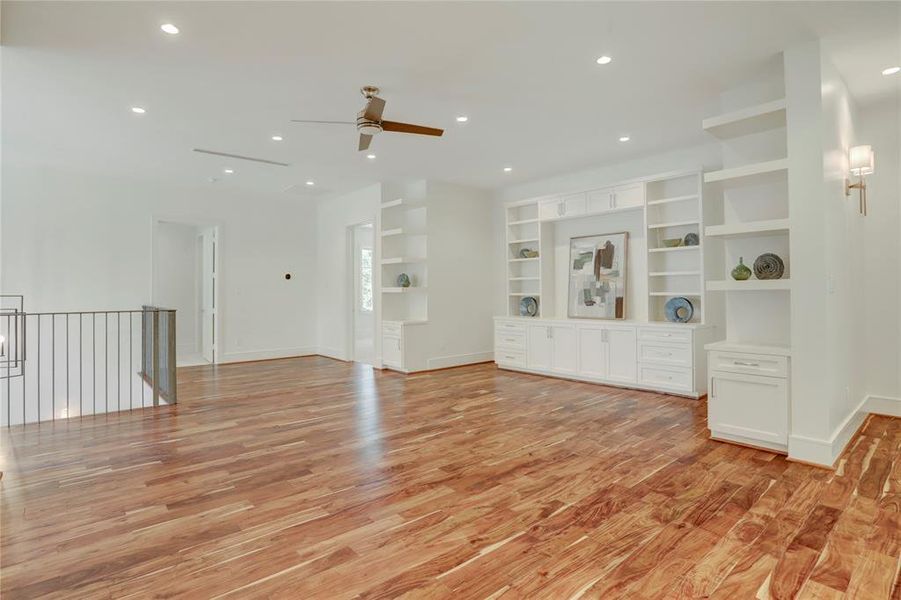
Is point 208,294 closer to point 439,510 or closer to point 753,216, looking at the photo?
point 439,510

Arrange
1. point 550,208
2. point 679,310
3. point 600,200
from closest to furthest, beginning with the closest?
1. point 679,310
2. point 600,200
3. point 550,208

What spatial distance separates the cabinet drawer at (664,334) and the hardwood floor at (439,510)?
102 cm

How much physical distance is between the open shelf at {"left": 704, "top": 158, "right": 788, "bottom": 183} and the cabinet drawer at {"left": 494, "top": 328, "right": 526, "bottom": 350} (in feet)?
11.8

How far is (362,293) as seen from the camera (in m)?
8.55

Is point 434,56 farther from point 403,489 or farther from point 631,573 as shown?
point 631,573

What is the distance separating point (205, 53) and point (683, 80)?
3.65 m

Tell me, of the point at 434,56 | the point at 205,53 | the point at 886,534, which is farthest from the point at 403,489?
the point at 205,53

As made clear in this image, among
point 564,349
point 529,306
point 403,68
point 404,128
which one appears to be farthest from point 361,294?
point 403,68

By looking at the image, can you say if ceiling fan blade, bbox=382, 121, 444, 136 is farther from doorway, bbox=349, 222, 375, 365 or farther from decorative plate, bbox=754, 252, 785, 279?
doorway, bbox=349, 222, 375, 365

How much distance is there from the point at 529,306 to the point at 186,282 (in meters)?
6.78

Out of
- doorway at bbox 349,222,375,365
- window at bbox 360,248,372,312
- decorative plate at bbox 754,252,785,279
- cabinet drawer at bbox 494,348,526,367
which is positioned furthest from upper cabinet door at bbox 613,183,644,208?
window at bbox 360,248,372,312

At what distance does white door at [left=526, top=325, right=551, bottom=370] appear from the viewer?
6.39 m

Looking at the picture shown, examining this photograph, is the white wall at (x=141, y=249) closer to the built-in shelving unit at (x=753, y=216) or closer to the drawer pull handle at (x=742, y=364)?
the built-in shelving unit at (x=753, y=216)

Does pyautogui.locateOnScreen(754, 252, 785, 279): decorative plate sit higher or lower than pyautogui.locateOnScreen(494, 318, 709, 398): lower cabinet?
higher
